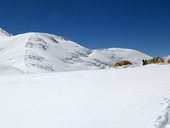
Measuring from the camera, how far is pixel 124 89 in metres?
8.39

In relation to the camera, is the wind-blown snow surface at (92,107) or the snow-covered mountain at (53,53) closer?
the wind-blown snow surface at (92,107)

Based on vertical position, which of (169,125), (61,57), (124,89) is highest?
(61,57)

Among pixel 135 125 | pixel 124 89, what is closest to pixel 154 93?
pixel 124 89

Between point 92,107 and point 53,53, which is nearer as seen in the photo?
point 92,107

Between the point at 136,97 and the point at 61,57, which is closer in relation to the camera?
the point at 136,97

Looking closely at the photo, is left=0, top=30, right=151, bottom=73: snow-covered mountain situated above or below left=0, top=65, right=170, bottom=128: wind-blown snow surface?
above

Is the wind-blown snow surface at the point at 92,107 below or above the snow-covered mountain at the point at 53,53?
below

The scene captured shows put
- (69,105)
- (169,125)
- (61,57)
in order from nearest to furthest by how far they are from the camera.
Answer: (169,125) < (69,105) < (61,57)

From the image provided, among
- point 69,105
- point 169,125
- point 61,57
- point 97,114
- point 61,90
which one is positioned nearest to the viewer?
point 169,125

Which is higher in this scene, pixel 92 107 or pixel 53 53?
pixel 53 53

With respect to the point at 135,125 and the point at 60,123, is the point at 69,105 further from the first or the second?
the point at 135,125

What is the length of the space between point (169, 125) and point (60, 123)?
7.44 feet

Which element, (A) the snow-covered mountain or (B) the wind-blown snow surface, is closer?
(B) the wind-blown snow surface

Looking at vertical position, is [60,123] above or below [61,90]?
below
